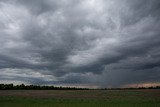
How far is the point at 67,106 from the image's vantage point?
1556 inches

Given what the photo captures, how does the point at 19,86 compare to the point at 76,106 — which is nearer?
the point at 76,106

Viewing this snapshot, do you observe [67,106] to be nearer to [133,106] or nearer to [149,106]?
[133,106]

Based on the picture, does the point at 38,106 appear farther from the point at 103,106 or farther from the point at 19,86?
the point at 19,86

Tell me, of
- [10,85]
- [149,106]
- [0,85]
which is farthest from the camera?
[10,85]

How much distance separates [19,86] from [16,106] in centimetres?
12522

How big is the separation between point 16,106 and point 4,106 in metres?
1.96

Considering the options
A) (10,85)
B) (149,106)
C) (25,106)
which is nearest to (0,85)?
A: (10,85)

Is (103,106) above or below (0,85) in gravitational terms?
below

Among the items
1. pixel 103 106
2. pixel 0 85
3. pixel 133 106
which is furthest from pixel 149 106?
pixel 0 85

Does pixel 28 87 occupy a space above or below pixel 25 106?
above

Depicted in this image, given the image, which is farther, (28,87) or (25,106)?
(28,87)

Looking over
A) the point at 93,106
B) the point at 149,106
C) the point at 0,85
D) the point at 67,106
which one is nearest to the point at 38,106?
the point at 67,106

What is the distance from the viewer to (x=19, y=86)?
160 metres

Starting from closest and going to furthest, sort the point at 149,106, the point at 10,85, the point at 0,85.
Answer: the point at 149,106, the point at 0,85, the point at 10,85
